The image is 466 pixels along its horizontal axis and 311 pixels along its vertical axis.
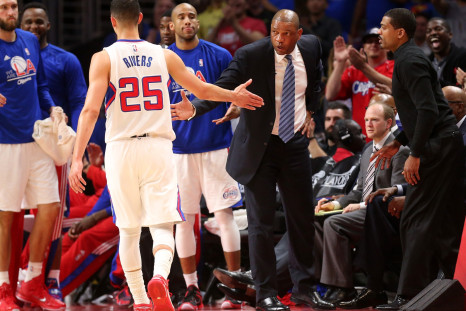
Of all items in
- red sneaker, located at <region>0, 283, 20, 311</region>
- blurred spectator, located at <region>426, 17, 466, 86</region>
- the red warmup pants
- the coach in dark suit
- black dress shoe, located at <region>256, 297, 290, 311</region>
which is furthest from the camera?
blurred spectator, located at <region>426, 17, 466, 86</region>

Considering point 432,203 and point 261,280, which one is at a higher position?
point 432,203

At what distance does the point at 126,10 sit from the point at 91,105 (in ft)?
2.19

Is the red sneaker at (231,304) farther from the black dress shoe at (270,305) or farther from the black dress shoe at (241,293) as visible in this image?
the black dress shoe at (270,305)

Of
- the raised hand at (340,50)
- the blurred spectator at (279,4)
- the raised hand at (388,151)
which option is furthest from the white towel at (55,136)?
the blurred spectator at (279,4)

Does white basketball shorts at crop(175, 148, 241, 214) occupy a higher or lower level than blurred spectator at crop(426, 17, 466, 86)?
lower

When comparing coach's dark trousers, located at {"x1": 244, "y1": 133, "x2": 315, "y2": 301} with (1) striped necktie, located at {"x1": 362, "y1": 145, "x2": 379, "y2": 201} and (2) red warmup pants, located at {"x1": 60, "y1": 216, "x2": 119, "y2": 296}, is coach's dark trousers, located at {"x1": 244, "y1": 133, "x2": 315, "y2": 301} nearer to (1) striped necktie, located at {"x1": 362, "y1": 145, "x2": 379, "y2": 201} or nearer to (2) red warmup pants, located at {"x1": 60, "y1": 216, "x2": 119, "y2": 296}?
(1) striped necktie, located at {"x1": 362, "y1": 145, "x2": 379, "y2": 201}

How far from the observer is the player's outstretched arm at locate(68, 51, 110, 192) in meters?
5.07

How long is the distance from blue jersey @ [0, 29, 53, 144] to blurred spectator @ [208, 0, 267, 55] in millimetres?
3229

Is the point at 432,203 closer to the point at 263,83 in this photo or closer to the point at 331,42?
the point at 263,83

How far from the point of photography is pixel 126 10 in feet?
17.1

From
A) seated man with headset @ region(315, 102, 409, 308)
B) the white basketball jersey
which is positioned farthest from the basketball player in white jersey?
seated man with headset @ region(315, 102, 409, 308)

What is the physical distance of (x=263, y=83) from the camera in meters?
5.91

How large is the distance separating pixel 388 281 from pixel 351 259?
2.37 feet

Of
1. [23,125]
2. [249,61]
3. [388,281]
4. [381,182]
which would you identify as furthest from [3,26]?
[388,281]
